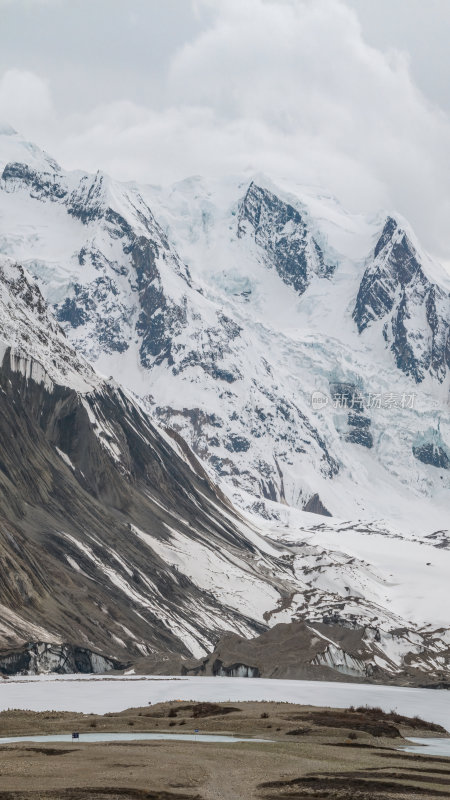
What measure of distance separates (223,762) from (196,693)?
181 feet

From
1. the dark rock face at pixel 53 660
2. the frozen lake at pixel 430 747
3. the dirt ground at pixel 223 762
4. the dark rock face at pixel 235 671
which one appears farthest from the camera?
the dark rock face at pixel 235 671

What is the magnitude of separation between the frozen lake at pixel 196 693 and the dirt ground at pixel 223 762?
62.8ft

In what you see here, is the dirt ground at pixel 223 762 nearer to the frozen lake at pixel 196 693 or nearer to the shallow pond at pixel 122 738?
the shallow pond at pixel 122 738

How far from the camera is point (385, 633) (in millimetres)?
191500

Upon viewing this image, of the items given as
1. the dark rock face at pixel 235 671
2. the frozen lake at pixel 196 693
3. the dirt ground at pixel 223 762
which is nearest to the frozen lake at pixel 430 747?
the dirt ground at pixel 223 762

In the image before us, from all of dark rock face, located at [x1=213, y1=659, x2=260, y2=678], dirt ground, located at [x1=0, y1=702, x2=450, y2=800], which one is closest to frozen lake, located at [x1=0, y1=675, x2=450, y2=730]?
dark rock face, located at [x1=213, y1=659, x2=260, y2=678]

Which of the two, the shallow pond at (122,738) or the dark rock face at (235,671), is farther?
the dark rock face at (235,671)

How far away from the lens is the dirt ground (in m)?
43.1

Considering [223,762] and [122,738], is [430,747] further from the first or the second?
[223,762]

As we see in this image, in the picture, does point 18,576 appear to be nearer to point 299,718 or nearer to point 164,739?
point 299,718

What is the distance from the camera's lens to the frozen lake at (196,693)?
94.6 metres

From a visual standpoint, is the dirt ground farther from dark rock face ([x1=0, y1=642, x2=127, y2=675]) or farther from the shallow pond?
dark rock face ([x1=0, y1=642, x2=127, y2=675])

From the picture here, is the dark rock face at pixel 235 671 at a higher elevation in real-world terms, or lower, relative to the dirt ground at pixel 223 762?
higher

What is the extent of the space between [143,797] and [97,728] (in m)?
25.6
